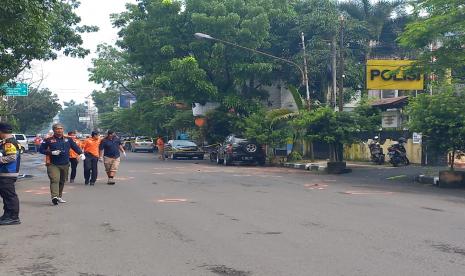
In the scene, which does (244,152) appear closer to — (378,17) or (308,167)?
(308,167)

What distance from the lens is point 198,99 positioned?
3272 centimetres

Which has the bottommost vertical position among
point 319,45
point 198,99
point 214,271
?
point 214,271

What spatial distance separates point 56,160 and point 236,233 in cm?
533

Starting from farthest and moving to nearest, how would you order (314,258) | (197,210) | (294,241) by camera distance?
1. (197,210)
2. (294,241)
3. (314,258)

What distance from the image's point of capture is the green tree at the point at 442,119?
1652cm

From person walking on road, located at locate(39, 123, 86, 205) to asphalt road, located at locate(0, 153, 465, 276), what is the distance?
399 mm

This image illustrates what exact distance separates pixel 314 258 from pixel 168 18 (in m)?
28.2

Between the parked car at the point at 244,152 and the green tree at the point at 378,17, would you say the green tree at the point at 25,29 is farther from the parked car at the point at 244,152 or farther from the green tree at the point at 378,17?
the green tree at the point at 378,17

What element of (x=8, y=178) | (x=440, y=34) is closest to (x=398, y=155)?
(x=440, y=34)

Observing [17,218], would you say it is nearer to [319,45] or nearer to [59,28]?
[59,28]

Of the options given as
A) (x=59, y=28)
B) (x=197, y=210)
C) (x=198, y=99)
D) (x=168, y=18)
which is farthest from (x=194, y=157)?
(x=197, y=210)

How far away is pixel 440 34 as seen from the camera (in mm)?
17156

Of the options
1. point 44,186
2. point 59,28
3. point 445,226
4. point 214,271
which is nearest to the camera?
point 214,271

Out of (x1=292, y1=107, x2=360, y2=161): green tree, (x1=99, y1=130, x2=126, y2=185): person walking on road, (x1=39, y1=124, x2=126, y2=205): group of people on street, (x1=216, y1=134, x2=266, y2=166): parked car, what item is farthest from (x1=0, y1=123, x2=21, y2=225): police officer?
(x1=216, y1=134, x2=266, y2=166): parked car
